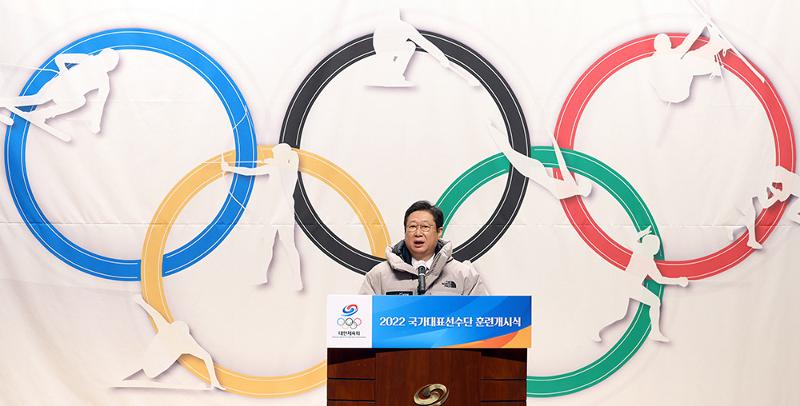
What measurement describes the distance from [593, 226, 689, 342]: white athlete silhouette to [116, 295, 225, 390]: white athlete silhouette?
77.4 inches

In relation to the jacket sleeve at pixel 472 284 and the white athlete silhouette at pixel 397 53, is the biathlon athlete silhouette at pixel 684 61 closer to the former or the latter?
the white athlete silhouette at pixel 397 53

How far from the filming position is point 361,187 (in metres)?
3.90

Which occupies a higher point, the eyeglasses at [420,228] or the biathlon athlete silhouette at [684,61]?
the biathlon athlete silhouette at [684,61]

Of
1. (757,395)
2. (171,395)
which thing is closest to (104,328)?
(171,395)

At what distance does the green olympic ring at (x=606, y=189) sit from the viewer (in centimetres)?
391

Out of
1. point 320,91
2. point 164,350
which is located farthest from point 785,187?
point 164,350

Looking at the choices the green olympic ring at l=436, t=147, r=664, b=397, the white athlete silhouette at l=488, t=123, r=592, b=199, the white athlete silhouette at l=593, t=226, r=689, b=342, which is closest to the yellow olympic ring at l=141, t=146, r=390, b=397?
the green olympic ring at l=436, t=147, r=664, b=397

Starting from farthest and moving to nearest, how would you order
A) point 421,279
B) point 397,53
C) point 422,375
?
1. point 397,53
2. point 421,279
3. point 422,375

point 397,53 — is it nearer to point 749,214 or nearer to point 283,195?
point 283,195

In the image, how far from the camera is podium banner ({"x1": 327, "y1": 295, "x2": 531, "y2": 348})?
90.4 inches

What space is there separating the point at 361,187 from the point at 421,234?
104 cm

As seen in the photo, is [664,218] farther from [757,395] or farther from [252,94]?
[252,94]

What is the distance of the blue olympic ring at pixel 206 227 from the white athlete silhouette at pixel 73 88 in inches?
1.3

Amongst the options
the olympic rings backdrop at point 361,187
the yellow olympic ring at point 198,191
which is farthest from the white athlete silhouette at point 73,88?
the yellow olympic ring at point 198,191
